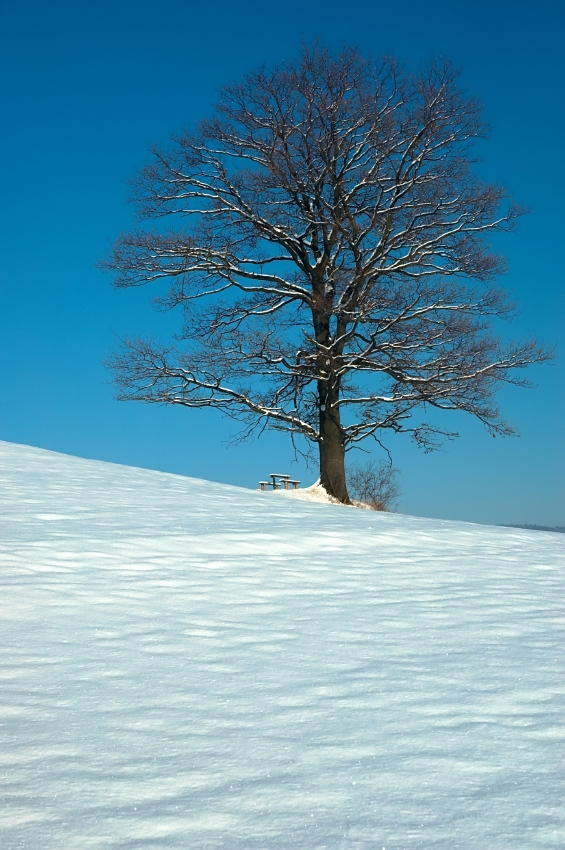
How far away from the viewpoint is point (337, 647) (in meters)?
4.28

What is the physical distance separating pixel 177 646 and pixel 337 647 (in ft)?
2.73

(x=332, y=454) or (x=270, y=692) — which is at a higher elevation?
(x=332, y=454)

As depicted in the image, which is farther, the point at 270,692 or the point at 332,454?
the point at 332,454

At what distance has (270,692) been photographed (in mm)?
3668

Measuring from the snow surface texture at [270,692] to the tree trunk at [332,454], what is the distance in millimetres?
8203

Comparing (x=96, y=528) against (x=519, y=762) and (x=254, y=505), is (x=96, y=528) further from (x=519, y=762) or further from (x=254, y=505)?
(x=519, y=762)

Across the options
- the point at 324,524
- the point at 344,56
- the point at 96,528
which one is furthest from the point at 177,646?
the point at 344,56

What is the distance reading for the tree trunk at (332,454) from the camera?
50.1 ft

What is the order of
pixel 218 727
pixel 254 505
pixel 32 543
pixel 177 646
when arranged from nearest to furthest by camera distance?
pixel 218 727, pixel 177 646, pixel 32 543, pixel 254 505

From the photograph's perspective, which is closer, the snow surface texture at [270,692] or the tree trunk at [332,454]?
the snow surface texture at [270,692]

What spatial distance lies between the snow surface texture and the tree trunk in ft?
26.9

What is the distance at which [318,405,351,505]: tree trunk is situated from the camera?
50.1 feet

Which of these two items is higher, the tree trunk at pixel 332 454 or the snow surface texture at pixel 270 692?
the tree trunk at pixel 332 454

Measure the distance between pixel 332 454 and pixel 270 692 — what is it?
11.7m
